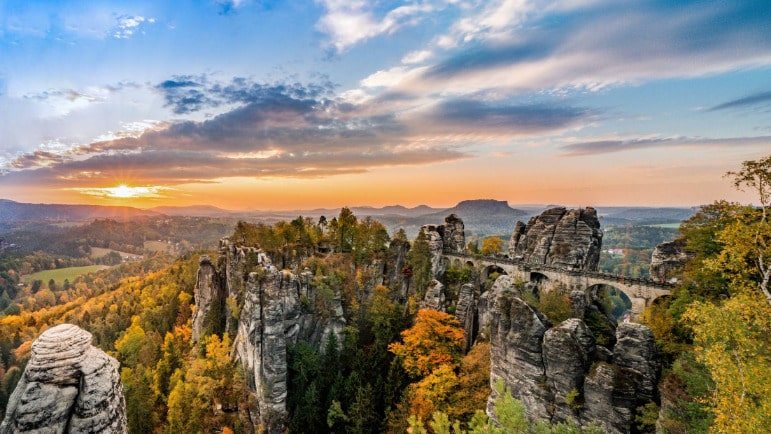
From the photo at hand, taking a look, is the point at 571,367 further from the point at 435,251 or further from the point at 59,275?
the point at 59,275

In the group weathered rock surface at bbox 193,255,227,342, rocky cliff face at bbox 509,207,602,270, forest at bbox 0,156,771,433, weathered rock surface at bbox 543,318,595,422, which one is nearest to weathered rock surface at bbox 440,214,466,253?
forest at bbox 0,156,771,433

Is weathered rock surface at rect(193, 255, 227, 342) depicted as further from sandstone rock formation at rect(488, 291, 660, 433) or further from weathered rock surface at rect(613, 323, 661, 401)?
weathered rock surface at rect(613, 323, 661, 401)

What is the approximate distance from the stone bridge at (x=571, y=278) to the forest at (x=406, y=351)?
3418 millimetres

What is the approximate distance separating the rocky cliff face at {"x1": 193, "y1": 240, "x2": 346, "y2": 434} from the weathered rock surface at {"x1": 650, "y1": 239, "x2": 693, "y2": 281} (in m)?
34.4

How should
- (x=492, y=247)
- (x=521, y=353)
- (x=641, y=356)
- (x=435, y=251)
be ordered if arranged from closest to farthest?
(x=641, y=356)
(x=521, y=353)
(x=435, y=251)
(x=492, y=247)

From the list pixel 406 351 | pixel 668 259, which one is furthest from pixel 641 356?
pixel 668 259

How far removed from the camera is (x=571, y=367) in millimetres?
16828

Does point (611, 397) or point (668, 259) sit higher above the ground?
point (668, 259)

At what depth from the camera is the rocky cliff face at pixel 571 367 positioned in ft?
49.7

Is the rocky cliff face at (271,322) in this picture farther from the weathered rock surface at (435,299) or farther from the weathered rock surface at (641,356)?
the weathered rock surface at (641,356)

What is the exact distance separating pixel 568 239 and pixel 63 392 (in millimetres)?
45968

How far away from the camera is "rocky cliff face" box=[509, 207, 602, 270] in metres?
40.7

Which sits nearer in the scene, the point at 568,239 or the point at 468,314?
the point at 468,314

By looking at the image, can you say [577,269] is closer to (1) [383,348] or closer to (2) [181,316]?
(1) [383,348]
